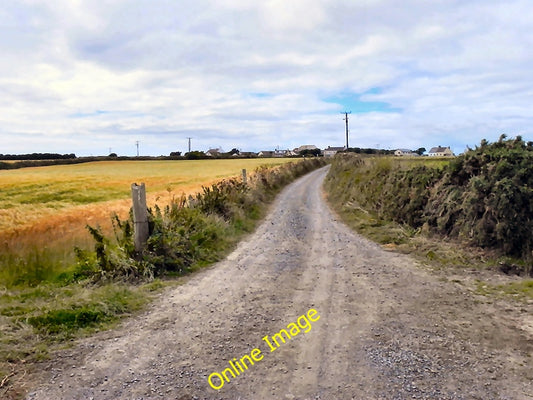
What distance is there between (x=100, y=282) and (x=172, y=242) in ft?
5.47

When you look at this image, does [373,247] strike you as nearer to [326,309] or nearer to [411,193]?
[411,193]

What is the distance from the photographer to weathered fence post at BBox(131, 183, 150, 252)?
26.4ft

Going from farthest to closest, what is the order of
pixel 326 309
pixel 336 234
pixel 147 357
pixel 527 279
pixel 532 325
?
pixel 336 234 < pixel 527 279 < pixel 326 309 < pixel 532 325 < pixel 147 357

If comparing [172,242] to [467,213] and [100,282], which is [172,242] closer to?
[100,282]

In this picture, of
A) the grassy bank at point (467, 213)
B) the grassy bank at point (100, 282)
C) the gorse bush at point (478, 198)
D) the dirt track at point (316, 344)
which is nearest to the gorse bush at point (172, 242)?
the grassy bank at point (100, 282)

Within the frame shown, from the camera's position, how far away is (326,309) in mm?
5852

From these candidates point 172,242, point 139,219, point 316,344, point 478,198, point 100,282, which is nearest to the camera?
point 316,344

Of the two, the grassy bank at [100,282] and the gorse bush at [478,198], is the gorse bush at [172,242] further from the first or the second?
the gorse bush at [478,198]

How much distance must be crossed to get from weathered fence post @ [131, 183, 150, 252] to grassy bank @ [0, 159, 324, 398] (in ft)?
0.48

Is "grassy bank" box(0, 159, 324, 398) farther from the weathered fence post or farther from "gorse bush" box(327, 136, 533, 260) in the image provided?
"gorse bush" box(327, 136, 533, 260)

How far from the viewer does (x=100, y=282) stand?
7.16 metres

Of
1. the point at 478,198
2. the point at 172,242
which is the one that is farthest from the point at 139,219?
the point at 478,198

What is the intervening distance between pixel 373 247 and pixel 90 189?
68.1 feet

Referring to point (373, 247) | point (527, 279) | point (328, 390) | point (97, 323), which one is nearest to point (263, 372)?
point (328, 390)
